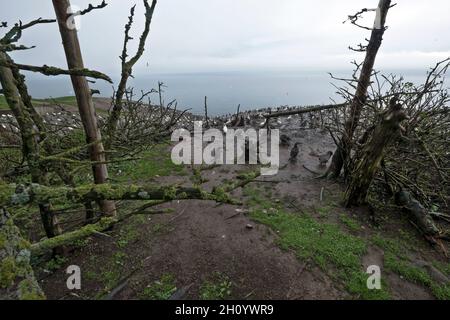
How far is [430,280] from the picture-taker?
488 centimetres

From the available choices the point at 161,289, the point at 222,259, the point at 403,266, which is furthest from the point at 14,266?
the point at 403,266

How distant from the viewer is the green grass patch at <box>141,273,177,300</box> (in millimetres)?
4364

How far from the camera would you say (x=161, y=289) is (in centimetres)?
451

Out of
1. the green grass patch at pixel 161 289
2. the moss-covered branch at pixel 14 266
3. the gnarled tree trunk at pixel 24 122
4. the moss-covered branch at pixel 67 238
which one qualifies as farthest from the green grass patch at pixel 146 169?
the moss-covered branch at pixel 14 266

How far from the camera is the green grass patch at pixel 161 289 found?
4.36 meters

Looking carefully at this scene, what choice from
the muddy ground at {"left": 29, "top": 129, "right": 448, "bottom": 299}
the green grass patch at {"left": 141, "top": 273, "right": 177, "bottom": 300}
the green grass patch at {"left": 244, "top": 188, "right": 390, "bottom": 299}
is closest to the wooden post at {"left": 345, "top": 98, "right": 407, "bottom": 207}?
the muddy ground at {"left": 29, "top": 129, "right": 448, "bottom": 299}

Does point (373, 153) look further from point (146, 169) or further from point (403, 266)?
point (146, 169)

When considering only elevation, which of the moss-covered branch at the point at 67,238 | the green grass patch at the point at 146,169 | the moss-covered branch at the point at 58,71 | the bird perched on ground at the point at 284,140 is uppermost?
the moss-covered branch at the point at 58,71

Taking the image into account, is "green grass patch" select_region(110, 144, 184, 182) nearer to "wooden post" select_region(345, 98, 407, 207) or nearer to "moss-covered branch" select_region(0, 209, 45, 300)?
"wooden post" select_region(345, 98, 407, 207)

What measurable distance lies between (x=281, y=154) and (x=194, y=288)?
7.52m

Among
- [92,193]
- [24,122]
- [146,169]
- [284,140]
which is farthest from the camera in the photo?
[284,140]

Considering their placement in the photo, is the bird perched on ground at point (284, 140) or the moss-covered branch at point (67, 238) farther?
the bird perched on ground at point (284, 140)

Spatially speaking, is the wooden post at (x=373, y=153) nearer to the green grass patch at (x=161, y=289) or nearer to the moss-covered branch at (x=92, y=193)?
the moss-covered branch at (x=92, y=193)
